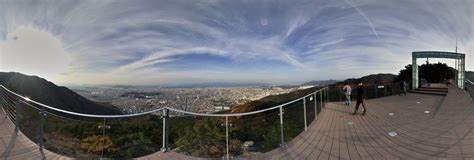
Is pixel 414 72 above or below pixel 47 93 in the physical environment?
above

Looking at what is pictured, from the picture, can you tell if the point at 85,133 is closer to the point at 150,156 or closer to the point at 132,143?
the point at 132,143

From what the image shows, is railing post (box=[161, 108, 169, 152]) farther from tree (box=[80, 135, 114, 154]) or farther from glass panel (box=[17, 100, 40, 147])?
glass panel (box=[17, 100, 40, 147])

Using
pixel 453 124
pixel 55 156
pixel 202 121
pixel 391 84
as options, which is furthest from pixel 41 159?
pixel 391 84

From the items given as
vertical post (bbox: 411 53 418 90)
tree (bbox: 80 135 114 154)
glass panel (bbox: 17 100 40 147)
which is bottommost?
tree (bbox: 80 135 114 154)

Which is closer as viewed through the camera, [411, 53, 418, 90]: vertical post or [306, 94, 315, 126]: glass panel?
[306, 94, 315, 126]: glass panel

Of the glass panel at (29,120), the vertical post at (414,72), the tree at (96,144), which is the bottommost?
the tree at (96,144)

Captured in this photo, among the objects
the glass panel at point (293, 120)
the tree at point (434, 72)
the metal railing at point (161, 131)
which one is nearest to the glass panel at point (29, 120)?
the metal railing at point (161, 131)

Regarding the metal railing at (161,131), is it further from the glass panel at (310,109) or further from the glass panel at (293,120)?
the glass panel at (310,109)

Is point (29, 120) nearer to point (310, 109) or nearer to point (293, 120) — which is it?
point (293, 120)

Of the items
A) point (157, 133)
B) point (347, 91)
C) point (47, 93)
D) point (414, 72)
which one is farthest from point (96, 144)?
point (414, 72)

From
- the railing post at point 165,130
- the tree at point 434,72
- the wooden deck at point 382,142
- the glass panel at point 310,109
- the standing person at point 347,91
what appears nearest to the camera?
the wooden deck at point 382,142

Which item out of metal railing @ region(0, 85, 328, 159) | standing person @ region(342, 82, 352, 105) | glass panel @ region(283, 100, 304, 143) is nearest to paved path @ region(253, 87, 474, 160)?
glass panel @ region(283, 100, 304, 143)
